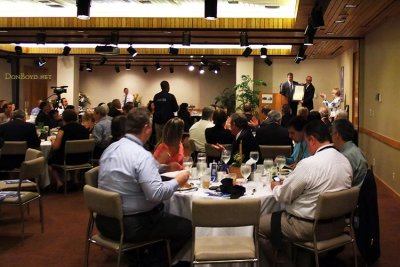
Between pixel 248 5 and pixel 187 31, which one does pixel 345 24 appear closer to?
pixel 248 5

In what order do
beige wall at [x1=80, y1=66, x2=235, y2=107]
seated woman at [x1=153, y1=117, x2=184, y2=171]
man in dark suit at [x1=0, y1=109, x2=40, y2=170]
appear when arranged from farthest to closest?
beige wall at [x1=80, y1=66, x2=235, y2=107]
man in dark suit at [x1=0, y1=109, x2=40, y2=170]
seated woman at [x1=153, y1=117, x2=184, y2=171]

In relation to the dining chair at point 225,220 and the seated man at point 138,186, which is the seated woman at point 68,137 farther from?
the dining chair at point 225,220

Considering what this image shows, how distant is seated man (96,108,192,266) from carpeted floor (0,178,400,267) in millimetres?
1140

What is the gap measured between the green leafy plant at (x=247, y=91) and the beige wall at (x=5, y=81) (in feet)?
29.3

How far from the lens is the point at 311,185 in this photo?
3777 millimetres

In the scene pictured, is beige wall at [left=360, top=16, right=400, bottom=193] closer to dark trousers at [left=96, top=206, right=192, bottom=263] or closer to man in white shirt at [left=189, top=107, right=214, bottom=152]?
man in white shirt at [left=189, top=107, right=214, bottom=152]

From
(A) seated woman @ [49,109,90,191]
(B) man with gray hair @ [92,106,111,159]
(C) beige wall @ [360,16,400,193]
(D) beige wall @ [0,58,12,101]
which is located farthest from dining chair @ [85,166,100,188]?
(D) beige wall @ [0,58,12,101]

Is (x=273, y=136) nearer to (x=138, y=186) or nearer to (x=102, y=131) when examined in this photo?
(x=102, y=131)

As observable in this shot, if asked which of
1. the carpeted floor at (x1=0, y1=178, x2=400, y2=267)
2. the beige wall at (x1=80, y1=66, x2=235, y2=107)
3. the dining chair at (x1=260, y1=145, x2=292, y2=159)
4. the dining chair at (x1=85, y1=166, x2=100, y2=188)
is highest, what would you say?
the beige wall at (x1=80, y1=66, x2=235, y2=107)

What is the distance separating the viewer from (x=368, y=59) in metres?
10.8

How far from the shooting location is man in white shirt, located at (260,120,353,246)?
378cm

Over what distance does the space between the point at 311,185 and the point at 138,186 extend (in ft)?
4.26

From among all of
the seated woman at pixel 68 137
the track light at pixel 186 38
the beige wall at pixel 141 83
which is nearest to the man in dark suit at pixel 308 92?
the track light at pixel 186 38

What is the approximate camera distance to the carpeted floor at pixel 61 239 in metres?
4.94
